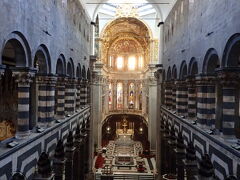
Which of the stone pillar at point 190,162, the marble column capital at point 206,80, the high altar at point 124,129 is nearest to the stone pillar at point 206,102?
the marble column capital at point 206,80

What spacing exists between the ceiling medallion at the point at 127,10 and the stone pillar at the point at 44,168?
25.4m

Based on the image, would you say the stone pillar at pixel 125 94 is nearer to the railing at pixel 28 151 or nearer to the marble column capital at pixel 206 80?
the railing at pixel 28 151

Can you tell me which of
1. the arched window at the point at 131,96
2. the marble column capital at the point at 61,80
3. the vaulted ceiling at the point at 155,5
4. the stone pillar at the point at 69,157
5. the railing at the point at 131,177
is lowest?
the railing at the point at 131,177

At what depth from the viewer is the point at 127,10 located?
32.9 metres

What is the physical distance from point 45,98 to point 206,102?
21.1 ft

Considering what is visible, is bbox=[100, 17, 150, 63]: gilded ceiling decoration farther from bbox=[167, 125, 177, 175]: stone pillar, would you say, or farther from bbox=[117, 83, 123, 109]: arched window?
bbox=[167, 125, 177, 175]: stone pillar

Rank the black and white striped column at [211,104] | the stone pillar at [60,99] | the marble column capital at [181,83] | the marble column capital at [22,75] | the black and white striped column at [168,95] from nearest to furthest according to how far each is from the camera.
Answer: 1. the marble column capital at [22,75]
2. the black and white striped column at [211,104]
3. the stone pillar at [60,99]
4. the marble column capital at [181,83]
5. the black and white striped column at [168,95]

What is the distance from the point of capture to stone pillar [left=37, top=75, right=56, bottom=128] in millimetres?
11008

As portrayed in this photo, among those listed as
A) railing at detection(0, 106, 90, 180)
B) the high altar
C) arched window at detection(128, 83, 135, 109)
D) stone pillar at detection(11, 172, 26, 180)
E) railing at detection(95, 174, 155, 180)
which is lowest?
railing at detection(95, 174, 155, 180)

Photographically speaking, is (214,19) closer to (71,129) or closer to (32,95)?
(32,95)

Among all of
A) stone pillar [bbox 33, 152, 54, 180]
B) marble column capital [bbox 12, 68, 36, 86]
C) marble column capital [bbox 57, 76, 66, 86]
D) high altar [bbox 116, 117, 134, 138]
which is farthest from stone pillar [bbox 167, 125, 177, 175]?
high altar [bbox 116, 117, 134, 138]

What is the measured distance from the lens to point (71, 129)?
15.3 meters

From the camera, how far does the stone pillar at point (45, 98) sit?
1101 cm

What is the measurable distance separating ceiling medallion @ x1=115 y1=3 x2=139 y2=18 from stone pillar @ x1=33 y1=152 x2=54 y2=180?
2537 cm
